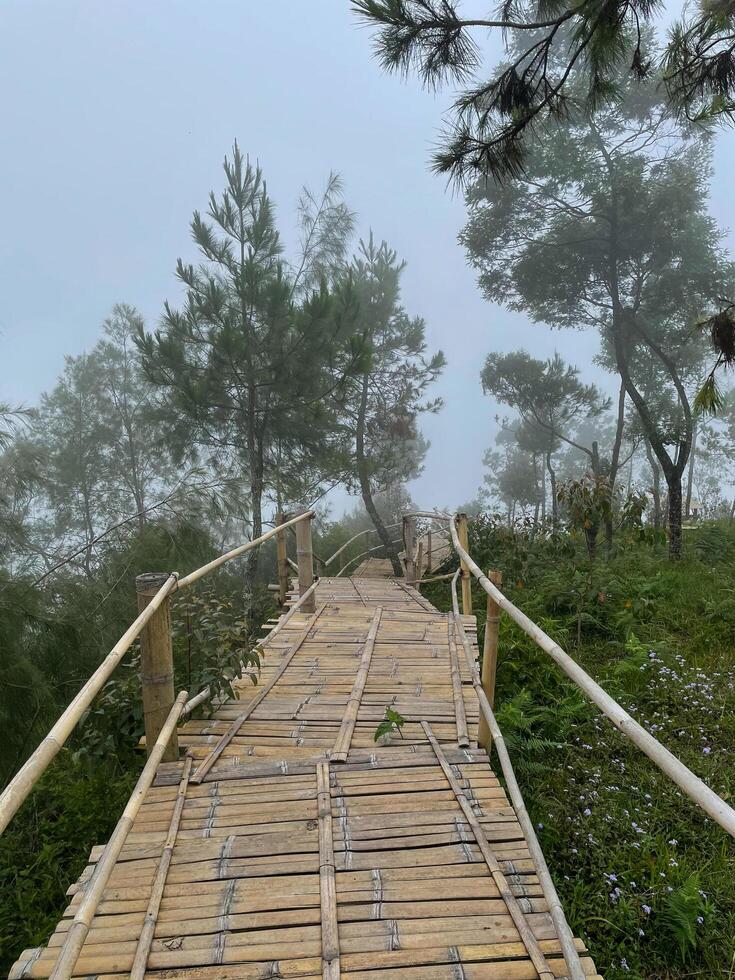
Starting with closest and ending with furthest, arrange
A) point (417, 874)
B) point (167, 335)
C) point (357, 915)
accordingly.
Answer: point (357, 915), point (417, 874), point (167, 335)

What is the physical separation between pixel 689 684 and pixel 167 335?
1018cm

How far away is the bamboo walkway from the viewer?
1.52 metres

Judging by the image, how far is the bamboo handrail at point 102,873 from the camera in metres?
1.39

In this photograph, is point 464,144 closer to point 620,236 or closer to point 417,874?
point 417,874

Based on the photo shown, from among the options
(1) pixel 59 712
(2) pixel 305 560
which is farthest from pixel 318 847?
(2) pixel 305 560

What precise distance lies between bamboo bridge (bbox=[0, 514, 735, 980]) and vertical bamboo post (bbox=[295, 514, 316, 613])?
2.47 meters

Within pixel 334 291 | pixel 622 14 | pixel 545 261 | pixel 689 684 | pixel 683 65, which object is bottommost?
pixel 689 684

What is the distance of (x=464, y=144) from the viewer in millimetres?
4465

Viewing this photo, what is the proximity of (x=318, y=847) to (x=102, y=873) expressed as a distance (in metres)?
0.67

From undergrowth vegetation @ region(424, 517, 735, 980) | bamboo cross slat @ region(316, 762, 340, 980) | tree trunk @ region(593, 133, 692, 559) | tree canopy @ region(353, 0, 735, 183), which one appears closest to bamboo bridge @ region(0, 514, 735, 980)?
bamboo cross slat @ region(316, 762, 340, 980)

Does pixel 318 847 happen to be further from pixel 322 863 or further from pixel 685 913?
pixel 685 913

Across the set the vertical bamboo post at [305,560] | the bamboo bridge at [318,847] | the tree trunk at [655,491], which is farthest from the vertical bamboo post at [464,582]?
the tree trunk at [655,491]

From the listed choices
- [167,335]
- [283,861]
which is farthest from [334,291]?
[283,861]

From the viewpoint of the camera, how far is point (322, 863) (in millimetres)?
1840
